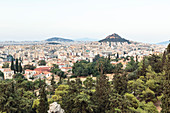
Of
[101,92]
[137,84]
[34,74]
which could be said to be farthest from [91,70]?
[101,92]

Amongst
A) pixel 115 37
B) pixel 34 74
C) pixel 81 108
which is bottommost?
pixel 34 74

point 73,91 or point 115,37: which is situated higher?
point 115,37

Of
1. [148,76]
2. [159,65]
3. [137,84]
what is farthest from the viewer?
[159,65]

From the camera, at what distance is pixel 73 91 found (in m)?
9.89

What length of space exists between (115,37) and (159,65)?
13079 centimetres

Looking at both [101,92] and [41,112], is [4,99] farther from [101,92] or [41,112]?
[101,92]

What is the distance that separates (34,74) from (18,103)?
25.7 metres

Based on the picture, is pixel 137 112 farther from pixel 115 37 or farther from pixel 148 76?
pixel 115 37

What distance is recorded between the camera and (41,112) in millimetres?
9680

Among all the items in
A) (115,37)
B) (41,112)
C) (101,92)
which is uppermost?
(115,37)

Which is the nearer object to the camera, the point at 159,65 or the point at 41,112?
the point at 41,112

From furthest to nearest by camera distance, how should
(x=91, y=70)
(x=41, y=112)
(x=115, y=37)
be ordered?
1. (x=115, y=37)
2. (x=91, y=70)
3. (x=41, y=112)

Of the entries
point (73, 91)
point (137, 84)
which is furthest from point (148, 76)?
point (73, 91)

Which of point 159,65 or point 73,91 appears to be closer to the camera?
point 73,91
